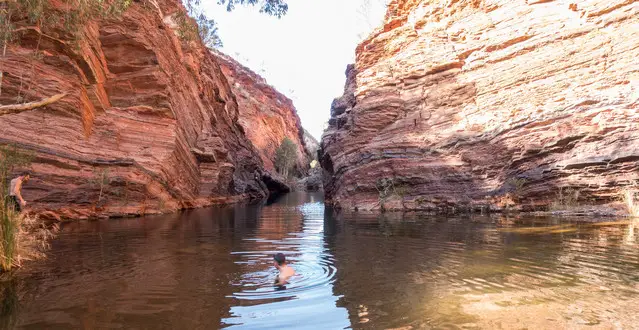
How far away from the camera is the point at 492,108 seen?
79.8 feet

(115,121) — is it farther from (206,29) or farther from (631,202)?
(631,202)

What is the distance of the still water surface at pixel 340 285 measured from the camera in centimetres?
489

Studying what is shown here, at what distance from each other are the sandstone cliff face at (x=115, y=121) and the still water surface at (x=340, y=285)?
947 centimetres

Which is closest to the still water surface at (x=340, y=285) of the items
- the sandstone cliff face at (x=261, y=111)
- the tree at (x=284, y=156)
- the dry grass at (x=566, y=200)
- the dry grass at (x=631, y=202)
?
the dry grass at (x=631, y=202)

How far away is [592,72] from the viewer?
68.3 feet

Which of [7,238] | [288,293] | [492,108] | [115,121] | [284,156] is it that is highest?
[284,156]

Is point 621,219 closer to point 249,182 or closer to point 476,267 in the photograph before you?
point 476,267

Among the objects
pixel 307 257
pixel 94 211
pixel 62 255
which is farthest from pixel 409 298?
pixel 94 211

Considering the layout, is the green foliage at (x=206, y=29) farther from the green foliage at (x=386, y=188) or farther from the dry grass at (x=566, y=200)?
the dry grass at (x=566, y=200)

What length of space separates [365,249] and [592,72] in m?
17.4

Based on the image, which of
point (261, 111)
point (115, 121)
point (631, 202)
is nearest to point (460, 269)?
point (631, 202)

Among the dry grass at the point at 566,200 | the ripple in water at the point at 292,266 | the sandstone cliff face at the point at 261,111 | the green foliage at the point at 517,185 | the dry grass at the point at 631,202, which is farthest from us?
the sandstone cliff face at the point at 261,111

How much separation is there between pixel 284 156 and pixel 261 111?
34.6 feet

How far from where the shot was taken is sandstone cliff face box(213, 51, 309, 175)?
74.9 m
